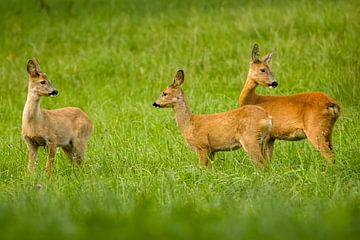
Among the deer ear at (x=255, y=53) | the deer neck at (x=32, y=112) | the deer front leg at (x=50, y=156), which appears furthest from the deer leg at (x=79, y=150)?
the deer ear at (x=255, y=53)

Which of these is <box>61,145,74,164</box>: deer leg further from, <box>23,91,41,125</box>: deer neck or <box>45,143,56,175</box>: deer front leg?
<box>23,91,41,125</box>: deer neck

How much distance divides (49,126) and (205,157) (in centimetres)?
179

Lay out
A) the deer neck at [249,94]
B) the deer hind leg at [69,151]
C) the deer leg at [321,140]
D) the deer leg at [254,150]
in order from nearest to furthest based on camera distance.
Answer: the deer leg at [254,150] < the deer leg at [321,140] < the deer hind leg at [69,151] < the deer neck at [249,94]

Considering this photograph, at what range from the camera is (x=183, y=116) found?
32.4 feet

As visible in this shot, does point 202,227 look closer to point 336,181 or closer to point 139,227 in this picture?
point 139,227

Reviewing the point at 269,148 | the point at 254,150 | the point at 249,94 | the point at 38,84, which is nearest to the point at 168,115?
the point at 249,94

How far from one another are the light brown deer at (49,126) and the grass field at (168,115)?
21cm

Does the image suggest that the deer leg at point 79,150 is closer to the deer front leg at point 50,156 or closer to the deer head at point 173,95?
the deer front leg at point 50,156

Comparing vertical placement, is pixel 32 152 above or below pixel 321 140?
below

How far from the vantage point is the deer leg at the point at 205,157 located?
9.24 metres

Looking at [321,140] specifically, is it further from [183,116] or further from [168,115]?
[168,115]

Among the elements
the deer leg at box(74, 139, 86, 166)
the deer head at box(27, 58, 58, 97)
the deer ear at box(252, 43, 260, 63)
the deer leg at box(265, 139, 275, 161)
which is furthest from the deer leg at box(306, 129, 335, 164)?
the deer head at box(27, 58, 58, 97)

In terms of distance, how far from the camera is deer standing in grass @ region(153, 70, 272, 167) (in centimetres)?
904

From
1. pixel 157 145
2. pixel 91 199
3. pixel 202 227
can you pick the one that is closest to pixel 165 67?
pixel 157 145
